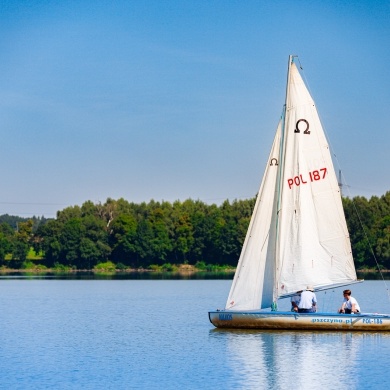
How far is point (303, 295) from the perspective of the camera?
138 ft

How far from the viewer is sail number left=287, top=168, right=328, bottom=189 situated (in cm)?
4234

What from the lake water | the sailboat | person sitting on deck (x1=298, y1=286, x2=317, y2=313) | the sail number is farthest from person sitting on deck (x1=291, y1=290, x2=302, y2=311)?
the sail number

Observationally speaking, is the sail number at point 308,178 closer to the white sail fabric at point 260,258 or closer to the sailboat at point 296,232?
the sailboat at point 296,232

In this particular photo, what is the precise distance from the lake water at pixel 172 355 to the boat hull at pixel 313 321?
0.35 metres

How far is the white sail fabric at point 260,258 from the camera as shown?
43.2 metres

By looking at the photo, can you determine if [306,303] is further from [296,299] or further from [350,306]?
[350,306]

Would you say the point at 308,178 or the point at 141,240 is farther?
the point at 141,240

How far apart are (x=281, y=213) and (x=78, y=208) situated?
478 feet

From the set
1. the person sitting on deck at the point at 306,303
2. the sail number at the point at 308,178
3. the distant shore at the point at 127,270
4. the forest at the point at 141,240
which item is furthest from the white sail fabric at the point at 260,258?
the distant shore at the point at 127,270

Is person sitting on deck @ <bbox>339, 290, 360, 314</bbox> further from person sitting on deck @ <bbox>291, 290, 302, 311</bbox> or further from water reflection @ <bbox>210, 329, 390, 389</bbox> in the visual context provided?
person sitting on deck @ <bbox>291, 290, 302, 311</bbox>

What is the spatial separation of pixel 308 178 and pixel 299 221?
1.90 m

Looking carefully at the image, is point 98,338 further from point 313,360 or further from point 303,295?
point 313,360

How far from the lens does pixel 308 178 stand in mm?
42531

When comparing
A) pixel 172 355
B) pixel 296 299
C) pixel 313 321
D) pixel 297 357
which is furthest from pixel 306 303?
pixel 172 355
